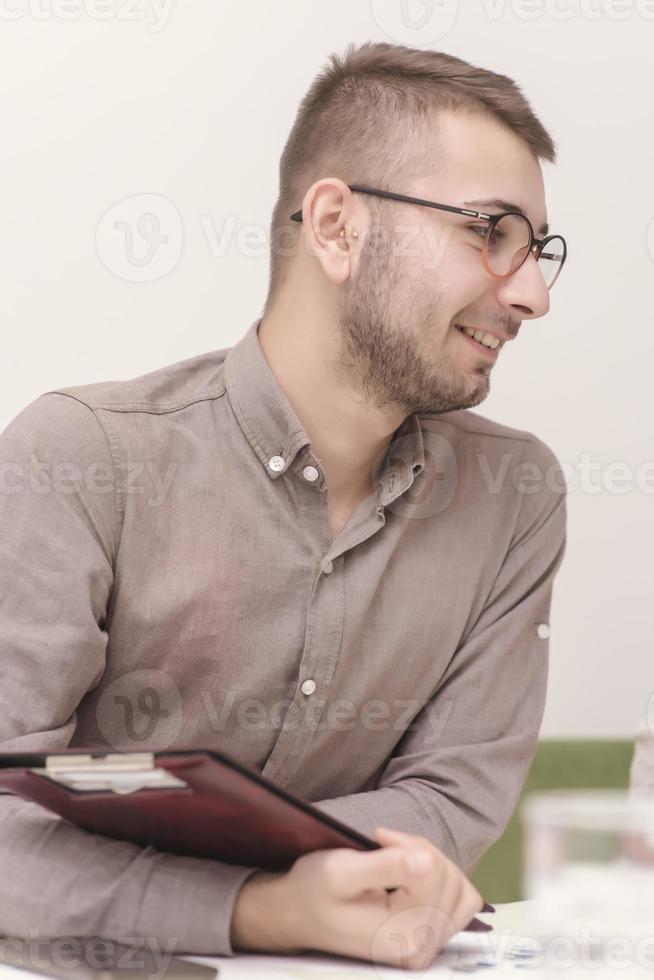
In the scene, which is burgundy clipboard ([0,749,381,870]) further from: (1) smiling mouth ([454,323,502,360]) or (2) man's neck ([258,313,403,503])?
(1) smiling mouth ([454,323,502,360])

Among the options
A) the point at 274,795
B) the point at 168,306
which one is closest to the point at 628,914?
the point at 274,795

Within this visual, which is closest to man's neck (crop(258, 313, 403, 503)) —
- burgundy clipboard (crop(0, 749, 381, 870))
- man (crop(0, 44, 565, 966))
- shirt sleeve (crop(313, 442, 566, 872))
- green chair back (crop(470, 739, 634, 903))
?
man (crop(0, 44, 565, 966))

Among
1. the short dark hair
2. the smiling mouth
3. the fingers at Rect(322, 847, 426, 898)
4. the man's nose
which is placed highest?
the short dark hair

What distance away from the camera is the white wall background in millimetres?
1845

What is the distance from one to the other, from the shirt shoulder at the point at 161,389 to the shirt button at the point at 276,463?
4.0 inches

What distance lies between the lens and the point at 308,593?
1249 mm

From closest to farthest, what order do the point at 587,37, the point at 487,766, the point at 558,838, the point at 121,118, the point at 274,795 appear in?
1. the point at 558,838
2. the point at 274,795
3. the point at 487,766
4. the point at 121,118
5. the point at 587,37

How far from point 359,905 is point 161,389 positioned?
2.08 feet

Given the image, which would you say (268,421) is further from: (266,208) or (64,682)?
(266,208)

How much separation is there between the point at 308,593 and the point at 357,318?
1.03 feet

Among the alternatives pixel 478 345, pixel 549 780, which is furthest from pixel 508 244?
pixel 549 780

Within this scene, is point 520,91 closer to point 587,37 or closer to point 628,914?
point 587,37

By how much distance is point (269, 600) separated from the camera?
123 centimetres

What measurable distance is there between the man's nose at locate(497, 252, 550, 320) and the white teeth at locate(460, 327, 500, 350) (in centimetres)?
4
